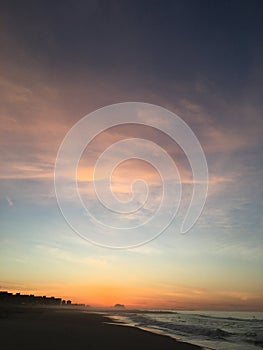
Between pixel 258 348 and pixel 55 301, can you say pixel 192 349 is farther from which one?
pixel 55 301

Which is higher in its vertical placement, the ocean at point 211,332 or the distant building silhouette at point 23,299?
the distant building silhouette at point 23,299

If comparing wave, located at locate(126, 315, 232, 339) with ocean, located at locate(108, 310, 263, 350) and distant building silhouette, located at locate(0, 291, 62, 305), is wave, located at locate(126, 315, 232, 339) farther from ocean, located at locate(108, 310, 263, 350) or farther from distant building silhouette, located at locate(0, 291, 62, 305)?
distant building silhouette, located at locate(0, 291, 62, 305)

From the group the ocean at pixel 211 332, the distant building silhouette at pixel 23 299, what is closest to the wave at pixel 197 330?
the ocean at pixel 211 332

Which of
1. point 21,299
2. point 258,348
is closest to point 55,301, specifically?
point 21,299

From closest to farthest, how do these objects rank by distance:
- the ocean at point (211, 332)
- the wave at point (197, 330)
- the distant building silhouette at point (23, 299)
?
the ocean at point (211, 332), the wave at point (197, 330), the distant building silhouette at point (23, 299)

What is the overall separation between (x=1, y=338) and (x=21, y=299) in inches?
4407

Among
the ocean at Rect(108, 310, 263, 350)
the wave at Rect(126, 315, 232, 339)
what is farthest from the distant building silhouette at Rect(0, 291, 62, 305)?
the wave at Rect(126, 315, 232, 339)

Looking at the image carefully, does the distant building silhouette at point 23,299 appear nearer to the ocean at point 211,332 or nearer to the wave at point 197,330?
the ocean at point 211,332

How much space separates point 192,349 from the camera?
1698 centimetres

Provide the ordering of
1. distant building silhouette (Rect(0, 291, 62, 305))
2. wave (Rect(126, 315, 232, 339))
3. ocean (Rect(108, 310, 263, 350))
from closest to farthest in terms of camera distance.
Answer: ocean (Rect(108, 310, 263, 350))
wave (Rect(126, 315, 232, 339))
distant building silhouette (Rect(0, 291, 62, 305))

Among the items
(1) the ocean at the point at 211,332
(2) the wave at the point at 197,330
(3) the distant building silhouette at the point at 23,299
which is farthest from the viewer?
(3) the distant building silhouette at the point at 23,299

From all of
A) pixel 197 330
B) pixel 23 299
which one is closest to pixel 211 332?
pixel 197 330

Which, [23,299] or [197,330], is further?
[23,299]

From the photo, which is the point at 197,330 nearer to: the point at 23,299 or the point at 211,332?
the point at 211,332
